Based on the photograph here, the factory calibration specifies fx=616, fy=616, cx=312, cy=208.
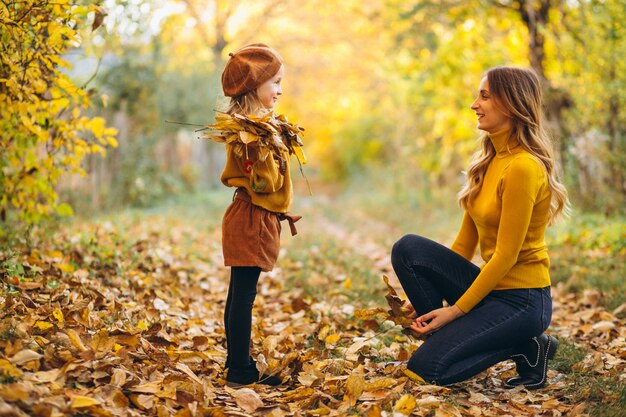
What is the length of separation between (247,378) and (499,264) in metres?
1.38

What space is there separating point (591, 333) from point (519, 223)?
1.67 metres

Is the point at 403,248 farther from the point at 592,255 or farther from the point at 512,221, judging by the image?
the point at 592,255

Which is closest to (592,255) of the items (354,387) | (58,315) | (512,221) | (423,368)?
(512,221)

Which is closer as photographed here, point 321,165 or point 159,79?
point 159,79

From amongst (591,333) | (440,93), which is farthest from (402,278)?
(440,93)

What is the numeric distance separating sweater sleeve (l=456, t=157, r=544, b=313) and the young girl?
3.41 ft

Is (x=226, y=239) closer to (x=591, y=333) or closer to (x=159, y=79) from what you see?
(x=591, y=333)

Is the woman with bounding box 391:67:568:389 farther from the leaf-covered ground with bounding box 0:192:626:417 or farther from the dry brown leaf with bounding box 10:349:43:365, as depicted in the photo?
the dry brown leaf with bounding box 10:349:43:365

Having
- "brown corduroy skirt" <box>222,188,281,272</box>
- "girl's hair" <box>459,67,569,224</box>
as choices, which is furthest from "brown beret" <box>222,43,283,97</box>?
"girl's hair" <box>459,67,569,224</box>

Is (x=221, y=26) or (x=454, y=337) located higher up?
(x=221, y=26)

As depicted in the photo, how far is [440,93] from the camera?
11.4m

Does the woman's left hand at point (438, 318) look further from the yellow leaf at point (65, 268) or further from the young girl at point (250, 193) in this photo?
the yellow leaf at point (65, 268)

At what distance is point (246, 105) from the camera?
314 cm

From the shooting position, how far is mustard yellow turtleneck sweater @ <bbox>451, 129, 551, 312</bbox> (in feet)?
9.93
